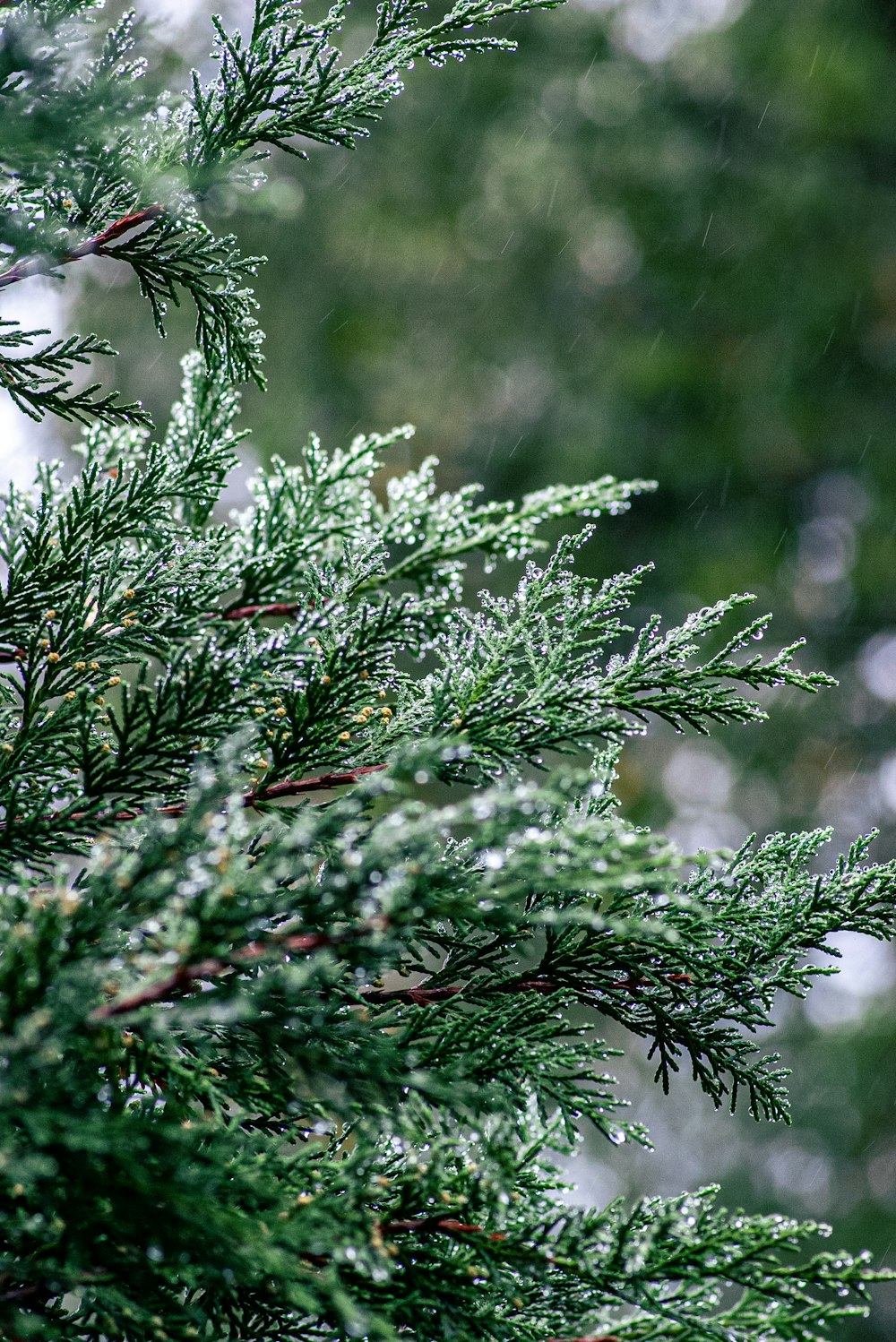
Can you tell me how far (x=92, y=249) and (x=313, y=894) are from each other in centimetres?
135

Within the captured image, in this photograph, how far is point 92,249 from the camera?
203cm

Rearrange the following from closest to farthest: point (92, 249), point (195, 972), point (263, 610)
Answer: point (195, 972) < point (92, 249) < point (263, 610)

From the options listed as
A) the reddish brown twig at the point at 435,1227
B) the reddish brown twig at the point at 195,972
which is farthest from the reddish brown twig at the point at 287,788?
the reddish brown twig at the point at 435,1227

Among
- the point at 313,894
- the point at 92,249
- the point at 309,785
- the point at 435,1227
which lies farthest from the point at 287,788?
the point at 92,249

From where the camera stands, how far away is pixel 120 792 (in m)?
1.99

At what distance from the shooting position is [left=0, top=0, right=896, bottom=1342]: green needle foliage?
55.4 inches

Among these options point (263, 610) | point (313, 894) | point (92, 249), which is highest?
point (92, 249)

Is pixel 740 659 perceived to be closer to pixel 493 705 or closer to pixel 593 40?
pixel 593 40

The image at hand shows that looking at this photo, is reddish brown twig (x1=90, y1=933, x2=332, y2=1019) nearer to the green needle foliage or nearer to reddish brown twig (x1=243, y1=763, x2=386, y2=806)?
the green needle foliage

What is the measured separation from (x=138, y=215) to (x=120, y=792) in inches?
44.3

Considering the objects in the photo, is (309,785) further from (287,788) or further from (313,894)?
(313,894)

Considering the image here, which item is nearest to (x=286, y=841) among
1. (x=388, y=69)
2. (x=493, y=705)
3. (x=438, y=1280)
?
(x=493, y=705)

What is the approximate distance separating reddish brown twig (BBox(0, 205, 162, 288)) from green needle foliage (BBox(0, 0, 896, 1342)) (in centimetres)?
1

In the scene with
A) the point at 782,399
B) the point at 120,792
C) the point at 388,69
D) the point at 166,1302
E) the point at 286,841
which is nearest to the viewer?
Result: the point at 286,841
